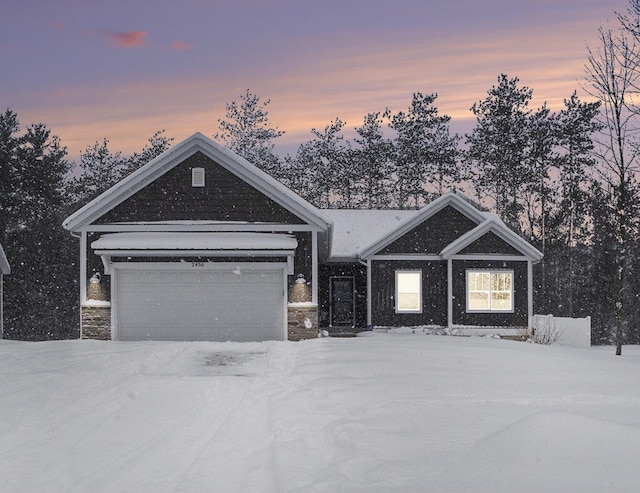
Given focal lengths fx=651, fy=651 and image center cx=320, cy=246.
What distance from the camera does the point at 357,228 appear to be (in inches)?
1064

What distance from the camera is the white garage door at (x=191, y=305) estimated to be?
17.6m

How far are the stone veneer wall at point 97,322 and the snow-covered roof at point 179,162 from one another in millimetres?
2285

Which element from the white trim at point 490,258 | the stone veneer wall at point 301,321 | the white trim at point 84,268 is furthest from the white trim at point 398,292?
the white trim at point 84,268

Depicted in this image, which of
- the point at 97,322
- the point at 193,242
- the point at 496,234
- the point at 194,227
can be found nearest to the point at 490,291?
the point at 496,234

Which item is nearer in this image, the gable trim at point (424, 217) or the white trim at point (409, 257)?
the gable trim at point (424, 217)

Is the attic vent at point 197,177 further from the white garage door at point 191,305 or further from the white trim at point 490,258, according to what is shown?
the white trim at point 490,258

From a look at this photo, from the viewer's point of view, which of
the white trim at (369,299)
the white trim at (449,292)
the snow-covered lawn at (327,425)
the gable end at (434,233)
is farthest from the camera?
the gable end at (434,233)

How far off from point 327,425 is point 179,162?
1252 cm

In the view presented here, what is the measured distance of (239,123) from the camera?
45156mm

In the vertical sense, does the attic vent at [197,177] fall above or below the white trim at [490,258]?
above

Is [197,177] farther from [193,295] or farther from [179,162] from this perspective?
[193,295]

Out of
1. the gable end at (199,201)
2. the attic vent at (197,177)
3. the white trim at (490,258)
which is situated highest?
the attic vent at (197,177)

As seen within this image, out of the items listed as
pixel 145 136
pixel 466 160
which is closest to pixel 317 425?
pixel 466 160

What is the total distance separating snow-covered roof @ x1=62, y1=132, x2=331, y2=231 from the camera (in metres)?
17.6
